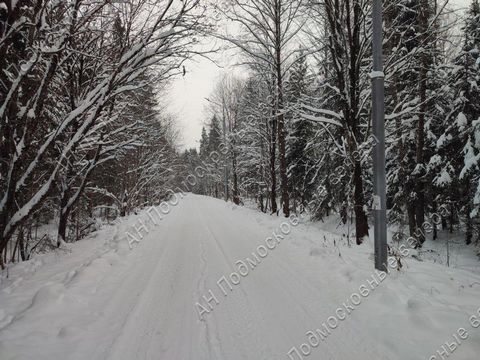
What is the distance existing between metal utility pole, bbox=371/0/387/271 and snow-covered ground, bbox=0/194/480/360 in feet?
1.82

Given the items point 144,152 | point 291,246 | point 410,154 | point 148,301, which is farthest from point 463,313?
point 144,152

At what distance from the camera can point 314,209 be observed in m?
24.4

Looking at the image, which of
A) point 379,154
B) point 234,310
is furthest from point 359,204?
point 234,310

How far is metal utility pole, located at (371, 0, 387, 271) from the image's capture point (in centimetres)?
536

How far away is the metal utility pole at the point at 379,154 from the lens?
5.36 metres

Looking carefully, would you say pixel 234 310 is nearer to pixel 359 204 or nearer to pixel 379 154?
pixel 379 154

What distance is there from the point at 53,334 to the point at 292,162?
72.8 ft

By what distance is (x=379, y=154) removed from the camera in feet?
17.7

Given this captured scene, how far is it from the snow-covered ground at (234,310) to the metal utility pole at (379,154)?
0.55 metres

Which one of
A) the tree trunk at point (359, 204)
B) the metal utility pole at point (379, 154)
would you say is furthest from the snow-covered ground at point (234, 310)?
the tree trunk at point (359, 204)

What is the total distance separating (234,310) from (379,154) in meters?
3.29

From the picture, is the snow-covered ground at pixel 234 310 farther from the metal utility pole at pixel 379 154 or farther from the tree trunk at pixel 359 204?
the tree trunk at pixel 359 204

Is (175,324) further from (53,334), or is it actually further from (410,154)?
(410,154)

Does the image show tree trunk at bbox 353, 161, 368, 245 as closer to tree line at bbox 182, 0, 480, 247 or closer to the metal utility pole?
tree line at bbox 182, 0, 480, 247
